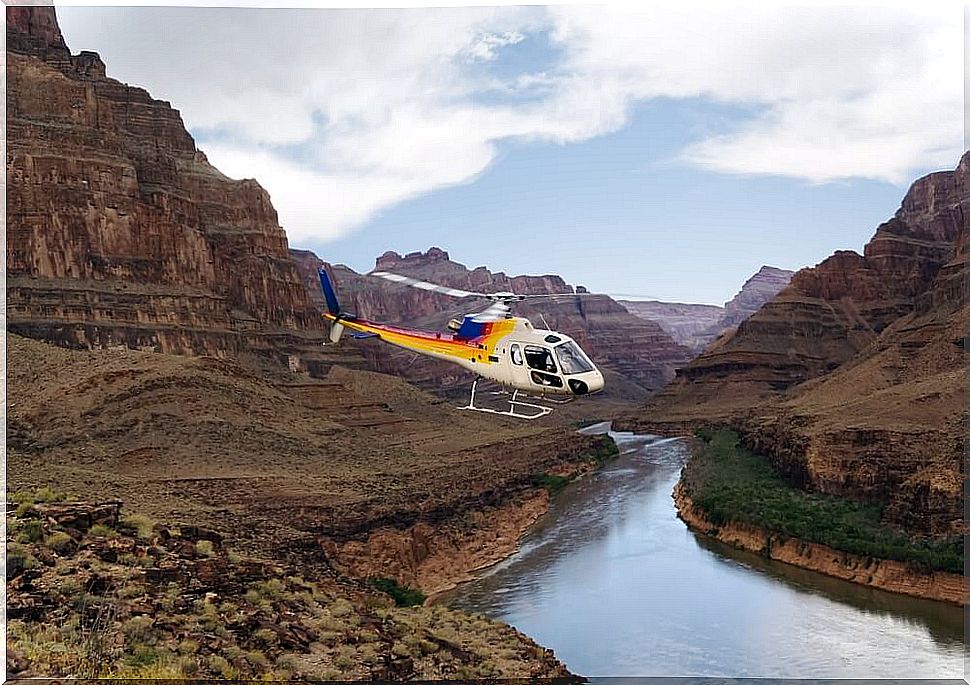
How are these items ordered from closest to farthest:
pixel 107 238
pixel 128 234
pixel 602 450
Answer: pixel 107 238 < pixel 128 234 < pixel 602 450

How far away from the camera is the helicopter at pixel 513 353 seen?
1611 centimetres

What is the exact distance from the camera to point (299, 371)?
164 ft

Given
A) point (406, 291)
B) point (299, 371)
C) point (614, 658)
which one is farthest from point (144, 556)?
point (406, 291)

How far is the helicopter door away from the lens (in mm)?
16109

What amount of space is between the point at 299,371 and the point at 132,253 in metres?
11.0

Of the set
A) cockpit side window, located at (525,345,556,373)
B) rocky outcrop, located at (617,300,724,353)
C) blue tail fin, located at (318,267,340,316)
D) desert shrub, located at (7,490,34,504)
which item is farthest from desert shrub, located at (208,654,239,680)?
rocky outcrop, located at (617,300,724,353)

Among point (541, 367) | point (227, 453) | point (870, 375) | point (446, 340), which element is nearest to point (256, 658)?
point (541, 367)

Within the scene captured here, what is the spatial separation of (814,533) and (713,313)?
133 m

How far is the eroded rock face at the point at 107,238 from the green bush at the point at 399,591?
20325mm

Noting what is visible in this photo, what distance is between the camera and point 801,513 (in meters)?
30.4

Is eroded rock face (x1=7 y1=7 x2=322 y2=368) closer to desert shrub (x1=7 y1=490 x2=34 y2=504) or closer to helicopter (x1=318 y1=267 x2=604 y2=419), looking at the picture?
desert shrub (x1=7 y1=490 x2=34 y2=504)

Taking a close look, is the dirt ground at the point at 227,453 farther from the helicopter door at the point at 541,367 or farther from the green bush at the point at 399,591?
the helicopter door at the point at 541,367

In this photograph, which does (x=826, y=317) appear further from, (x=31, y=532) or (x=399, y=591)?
(x=31, y=532)

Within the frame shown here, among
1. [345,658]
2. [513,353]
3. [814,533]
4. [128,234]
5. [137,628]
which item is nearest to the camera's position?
[137,628]
